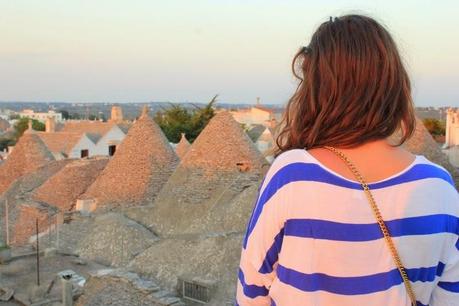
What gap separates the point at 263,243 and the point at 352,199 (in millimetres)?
221

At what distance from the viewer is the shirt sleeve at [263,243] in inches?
44.3

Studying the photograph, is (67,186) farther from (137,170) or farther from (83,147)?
(83,147)

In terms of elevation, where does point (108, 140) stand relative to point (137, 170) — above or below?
below

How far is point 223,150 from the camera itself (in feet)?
35.6

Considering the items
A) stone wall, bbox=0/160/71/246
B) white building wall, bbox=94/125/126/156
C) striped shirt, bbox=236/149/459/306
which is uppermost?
striped shirt, bbox=236/149/459/306

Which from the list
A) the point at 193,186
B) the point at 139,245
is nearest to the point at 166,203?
the point at 193,186

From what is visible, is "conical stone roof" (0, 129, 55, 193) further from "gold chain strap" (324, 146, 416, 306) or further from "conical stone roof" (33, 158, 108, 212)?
"gold chain strap" (324, 146, 416, 306)

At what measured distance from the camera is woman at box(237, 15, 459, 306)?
1101 millimetres

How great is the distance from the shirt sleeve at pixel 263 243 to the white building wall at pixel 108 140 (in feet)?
70.0

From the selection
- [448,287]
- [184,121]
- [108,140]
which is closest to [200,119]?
[184,121]

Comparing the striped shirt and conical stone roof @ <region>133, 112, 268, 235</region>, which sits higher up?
the striped shirt

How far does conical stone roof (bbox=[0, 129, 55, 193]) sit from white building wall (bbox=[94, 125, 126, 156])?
5922 millimetres

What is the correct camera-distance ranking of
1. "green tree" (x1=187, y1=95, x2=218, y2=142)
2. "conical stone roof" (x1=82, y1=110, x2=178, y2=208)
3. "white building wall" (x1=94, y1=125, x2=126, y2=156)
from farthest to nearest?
"green tree" (x1=187, y1=95, x2=218, y2=142) < "white building wall" (x1=94, y1=125, x2=126, y2=156) < "conical stone roof" (x1=82, y1=110, x2=178, y2=208)

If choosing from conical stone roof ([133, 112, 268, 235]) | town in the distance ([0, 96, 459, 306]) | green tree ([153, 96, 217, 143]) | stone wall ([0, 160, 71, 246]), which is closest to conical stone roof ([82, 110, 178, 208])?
town in the distance ([0, 96, 459, 306])
